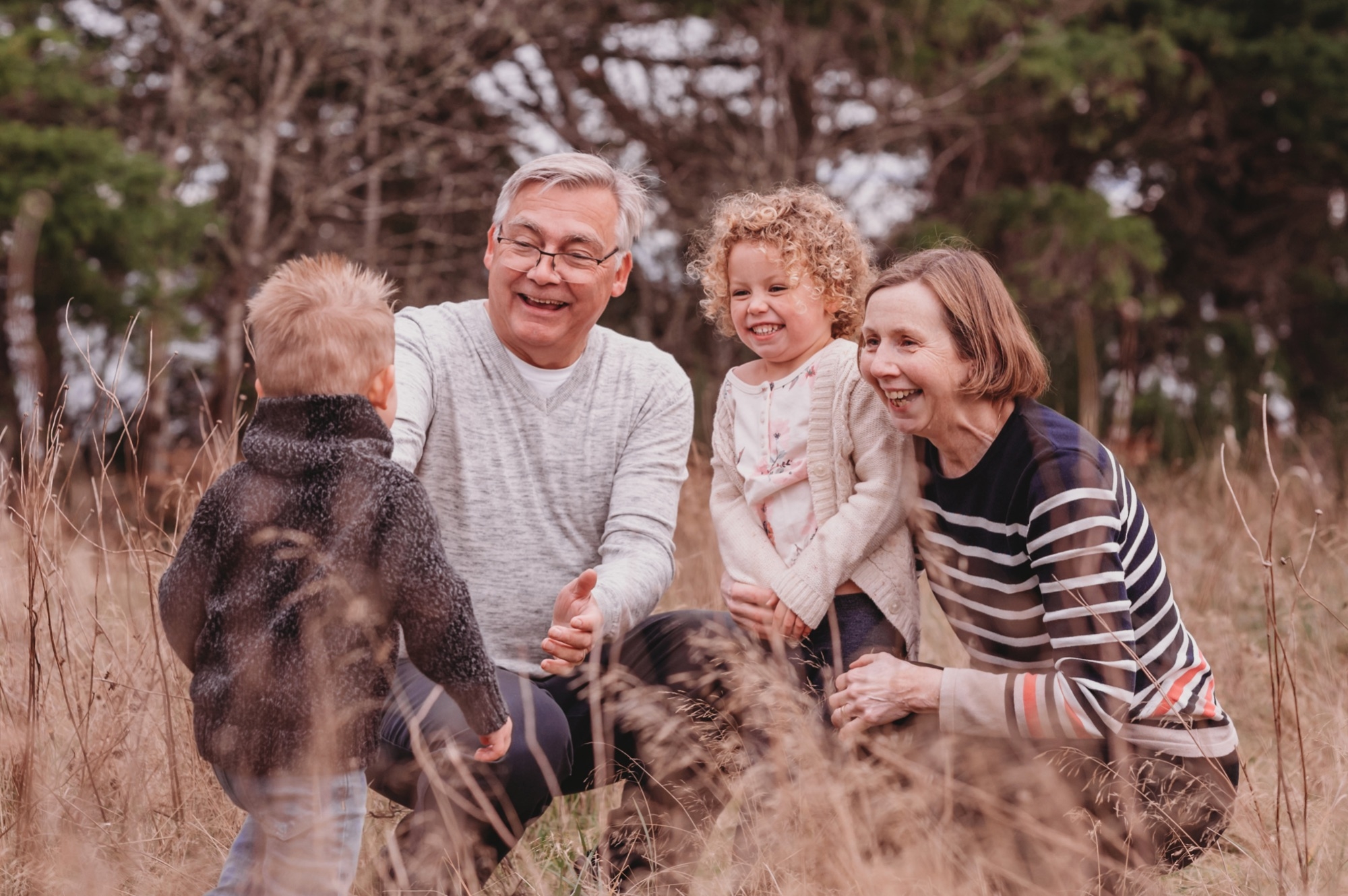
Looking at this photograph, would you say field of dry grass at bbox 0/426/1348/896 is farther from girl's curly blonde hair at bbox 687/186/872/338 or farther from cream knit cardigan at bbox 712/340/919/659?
girl's curly blonde hair at bbox 687/186/872/338

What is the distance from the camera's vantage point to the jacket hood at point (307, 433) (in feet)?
5.77

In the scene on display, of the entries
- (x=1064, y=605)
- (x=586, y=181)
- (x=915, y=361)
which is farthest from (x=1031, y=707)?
(x=586, y=181)

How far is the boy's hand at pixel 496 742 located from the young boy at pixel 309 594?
84 millimetres

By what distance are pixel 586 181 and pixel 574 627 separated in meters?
0.99

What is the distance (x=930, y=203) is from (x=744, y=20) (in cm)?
201

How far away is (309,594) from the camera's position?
5.67 ft

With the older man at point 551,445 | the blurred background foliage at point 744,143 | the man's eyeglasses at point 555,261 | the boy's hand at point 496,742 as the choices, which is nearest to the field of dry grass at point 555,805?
the boy's hand at point 496,742

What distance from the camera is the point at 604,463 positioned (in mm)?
2518

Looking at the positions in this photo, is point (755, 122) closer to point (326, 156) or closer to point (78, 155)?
point (326, 156)

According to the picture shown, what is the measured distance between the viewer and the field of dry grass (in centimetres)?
180

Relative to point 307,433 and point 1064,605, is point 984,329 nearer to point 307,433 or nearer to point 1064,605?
point 1064,605

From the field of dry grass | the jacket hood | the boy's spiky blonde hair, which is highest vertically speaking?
the boy's spiky blonde hair

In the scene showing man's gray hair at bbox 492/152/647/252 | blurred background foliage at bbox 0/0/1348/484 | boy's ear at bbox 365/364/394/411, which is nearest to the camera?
boy's ear at bbox 365/364/394/411

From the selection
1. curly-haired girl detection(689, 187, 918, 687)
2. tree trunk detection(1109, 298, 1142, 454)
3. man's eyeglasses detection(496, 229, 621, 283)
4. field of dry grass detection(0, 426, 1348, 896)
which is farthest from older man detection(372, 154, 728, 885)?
tree trunk detection(1109, 298, 1142, 454)
